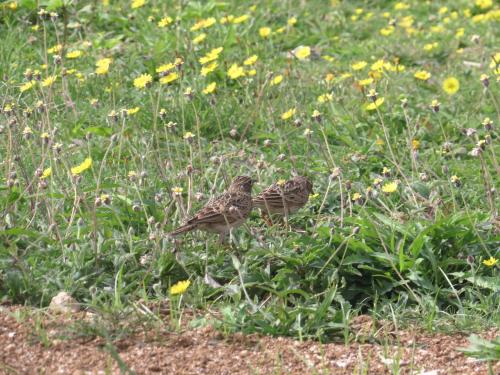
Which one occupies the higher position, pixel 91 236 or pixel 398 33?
pixel 91 236

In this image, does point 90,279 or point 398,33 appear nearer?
point 90,279

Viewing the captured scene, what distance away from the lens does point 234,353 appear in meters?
4.94

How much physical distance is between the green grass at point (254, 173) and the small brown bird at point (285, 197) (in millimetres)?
152

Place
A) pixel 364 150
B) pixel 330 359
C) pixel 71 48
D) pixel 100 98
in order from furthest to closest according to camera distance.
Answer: pixel 71 48, pixel 100 98, pixel 364 150, pixel 330 359

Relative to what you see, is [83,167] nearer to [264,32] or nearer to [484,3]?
[264,32]

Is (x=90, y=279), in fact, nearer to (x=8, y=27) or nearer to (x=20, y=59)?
(x=20, y=59)

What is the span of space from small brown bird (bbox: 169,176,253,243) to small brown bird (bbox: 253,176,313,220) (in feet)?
0.79

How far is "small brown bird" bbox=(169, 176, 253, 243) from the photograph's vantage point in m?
5.66

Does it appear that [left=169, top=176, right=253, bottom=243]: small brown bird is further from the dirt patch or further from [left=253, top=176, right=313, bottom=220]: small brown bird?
the dirt patch

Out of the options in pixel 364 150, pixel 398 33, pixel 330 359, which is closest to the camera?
pixel 330 359

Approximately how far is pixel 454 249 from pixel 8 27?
206 inches

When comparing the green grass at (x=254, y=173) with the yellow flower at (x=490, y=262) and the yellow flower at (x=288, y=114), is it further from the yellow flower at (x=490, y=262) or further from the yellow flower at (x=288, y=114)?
the yellow flower at (x=288, y=114)

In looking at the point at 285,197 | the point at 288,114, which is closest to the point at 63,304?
the point at 285,197

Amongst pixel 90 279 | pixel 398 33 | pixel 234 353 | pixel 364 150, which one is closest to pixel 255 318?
pixel 234 353
